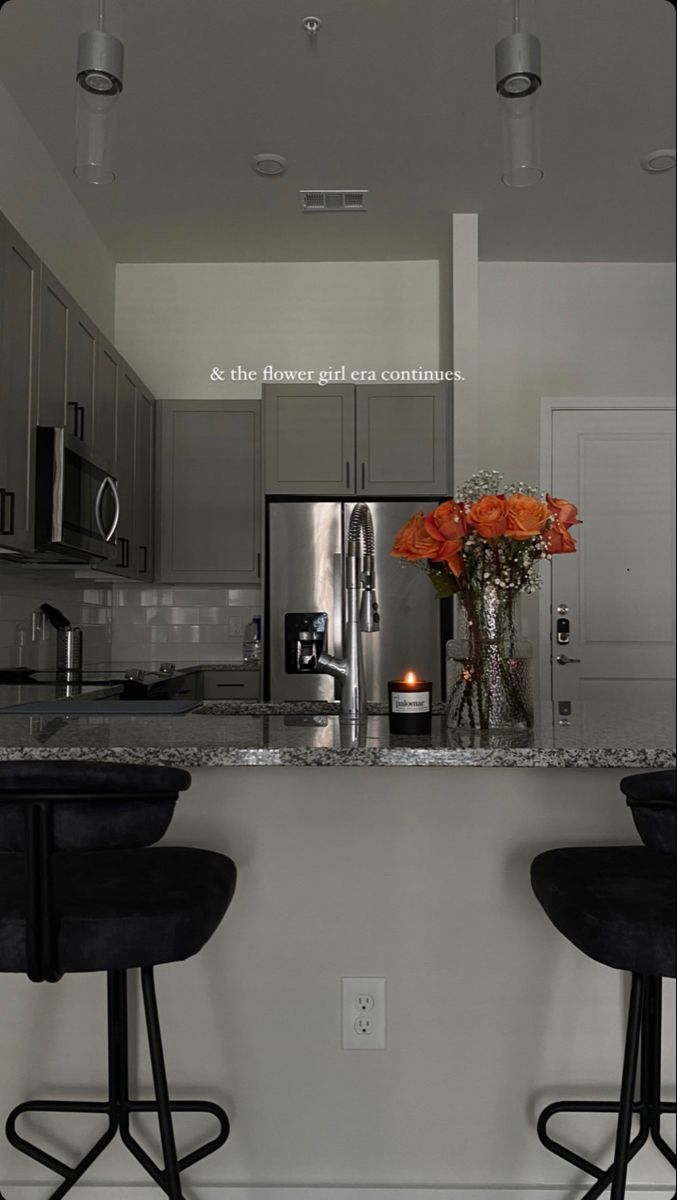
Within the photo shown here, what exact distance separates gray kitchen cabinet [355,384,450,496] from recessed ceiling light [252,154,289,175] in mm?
872

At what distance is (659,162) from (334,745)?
2.83 m

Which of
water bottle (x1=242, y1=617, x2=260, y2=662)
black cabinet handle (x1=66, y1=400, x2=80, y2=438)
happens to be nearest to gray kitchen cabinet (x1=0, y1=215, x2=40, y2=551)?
black cabinet handle (x1=66, y1=400, x2=80, y2=438)

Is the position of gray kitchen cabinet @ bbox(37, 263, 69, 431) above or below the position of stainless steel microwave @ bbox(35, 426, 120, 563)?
above

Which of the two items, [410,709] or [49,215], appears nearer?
[410,709]

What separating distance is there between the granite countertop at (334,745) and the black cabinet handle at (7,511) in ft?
2.96

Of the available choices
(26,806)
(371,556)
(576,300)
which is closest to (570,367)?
(576,300)

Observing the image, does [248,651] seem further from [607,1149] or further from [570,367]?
[607,1149]

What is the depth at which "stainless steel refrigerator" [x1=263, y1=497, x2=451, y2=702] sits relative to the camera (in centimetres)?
356

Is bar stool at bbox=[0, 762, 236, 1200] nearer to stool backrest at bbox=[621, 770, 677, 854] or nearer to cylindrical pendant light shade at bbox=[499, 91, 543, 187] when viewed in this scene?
stool backrest at bbox=[621, 770, 677, 854]

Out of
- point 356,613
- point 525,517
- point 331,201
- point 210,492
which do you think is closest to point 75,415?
point 210,492

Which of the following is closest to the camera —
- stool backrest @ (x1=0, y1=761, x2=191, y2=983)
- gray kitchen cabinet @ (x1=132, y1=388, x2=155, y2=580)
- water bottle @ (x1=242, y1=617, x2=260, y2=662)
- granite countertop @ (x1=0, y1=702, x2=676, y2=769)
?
stool backrest @ (x1=0, y1=761, x2=191, y2=983)

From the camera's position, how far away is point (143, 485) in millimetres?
3787

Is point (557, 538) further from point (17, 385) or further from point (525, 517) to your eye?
point (17, 385)

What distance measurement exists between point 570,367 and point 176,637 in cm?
214
